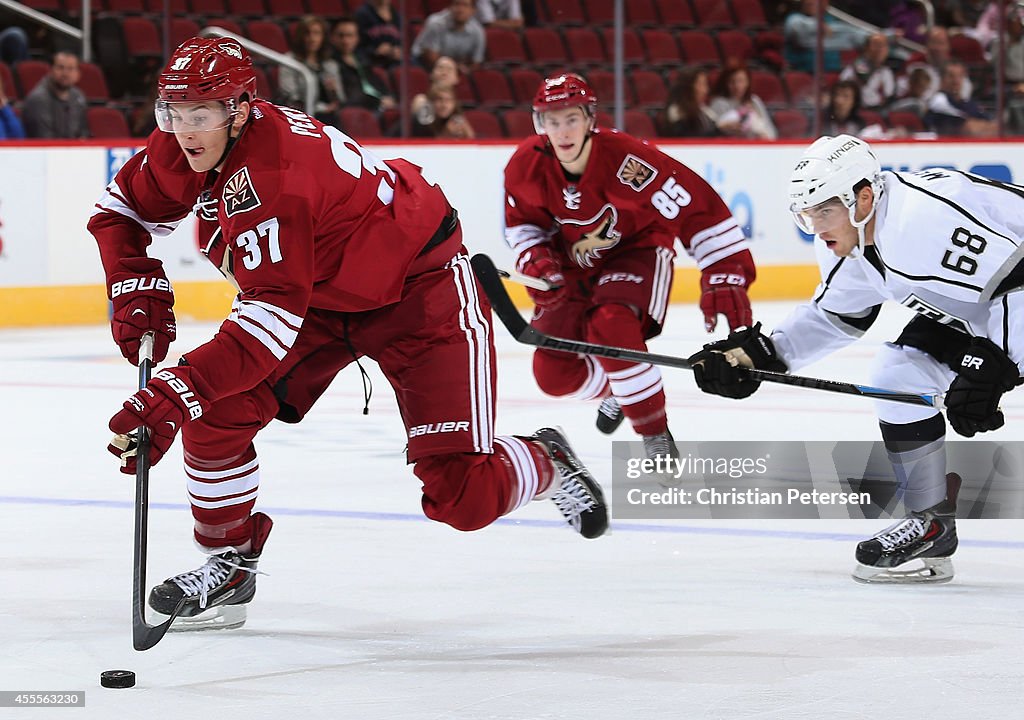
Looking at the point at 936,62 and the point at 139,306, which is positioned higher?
the point at 936,62

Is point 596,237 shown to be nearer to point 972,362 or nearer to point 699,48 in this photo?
point 972,362

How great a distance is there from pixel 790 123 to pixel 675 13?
976 millimetres

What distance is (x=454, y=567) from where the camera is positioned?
375 centimetres

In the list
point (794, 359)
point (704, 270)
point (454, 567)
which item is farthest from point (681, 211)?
point (454, 567)

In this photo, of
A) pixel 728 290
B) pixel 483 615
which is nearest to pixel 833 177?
pixel 483 615

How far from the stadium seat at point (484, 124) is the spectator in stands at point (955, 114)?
3021 mm

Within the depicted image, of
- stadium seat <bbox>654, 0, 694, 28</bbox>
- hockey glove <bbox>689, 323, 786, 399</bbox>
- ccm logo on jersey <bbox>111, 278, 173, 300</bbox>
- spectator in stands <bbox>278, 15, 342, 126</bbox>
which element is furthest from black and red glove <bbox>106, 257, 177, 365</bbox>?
stadium seat <bbox>654, 0, 694, 28</bbox>

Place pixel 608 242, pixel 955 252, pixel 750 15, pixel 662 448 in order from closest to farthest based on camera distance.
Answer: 1. pixel 955 252
2. pixel 662 448
3. pixel 608 242
4. pixel 750 15

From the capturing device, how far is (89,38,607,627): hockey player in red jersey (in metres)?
2.92

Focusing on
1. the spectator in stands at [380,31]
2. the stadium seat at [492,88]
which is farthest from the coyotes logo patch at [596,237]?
the stadium seat at [492,88]

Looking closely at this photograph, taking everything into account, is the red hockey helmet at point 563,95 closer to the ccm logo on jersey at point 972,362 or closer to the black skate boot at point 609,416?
the black skate boot at point 609,416

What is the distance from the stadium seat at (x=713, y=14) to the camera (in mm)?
11070

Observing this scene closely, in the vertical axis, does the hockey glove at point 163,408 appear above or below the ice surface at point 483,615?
above

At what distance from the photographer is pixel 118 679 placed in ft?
8.98
